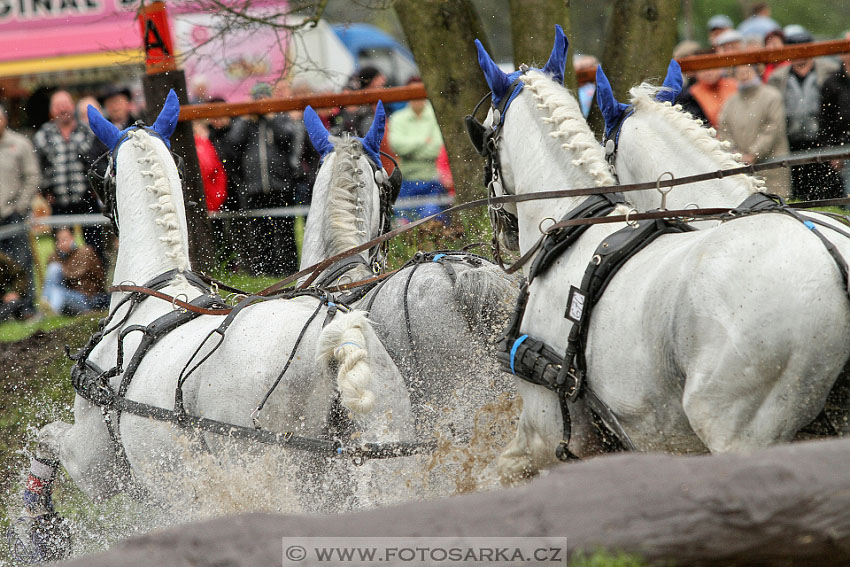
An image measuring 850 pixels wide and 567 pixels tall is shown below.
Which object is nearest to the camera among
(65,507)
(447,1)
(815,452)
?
(815,452)

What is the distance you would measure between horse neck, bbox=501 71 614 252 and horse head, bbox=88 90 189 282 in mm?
1694

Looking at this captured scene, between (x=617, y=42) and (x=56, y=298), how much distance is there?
5573 mm

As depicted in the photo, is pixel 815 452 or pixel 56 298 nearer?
pixel 815 452

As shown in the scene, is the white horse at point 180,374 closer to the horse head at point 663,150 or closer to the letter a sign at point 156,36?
the horse head at point 663,150

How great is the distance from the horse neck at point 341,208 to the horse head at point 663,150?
1254 mm

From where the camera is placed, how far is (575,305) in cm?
319

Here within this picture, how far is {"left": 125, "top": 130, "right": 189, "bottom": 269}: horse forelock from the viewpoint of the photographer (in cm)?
452

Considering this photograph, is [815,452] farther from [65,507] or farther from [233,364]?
[65,507]

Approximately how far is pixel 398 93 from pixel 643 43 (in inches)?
76.4

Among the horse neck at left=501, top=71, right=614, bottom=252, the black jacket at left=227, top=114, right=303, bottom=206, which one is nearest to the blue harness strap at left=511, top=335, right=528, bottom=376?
the horse neck at left=501, top=71, right=614, bottom=252

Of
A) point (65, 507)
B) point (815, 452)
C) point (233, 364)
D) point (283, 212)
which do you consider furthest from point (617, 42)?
point (815, 452)

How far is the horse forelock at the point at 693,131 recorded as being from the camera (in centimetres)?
351

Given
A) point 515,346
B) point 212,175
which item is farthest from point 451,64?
point 515,346

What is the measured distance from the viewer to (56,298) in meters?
8.99
